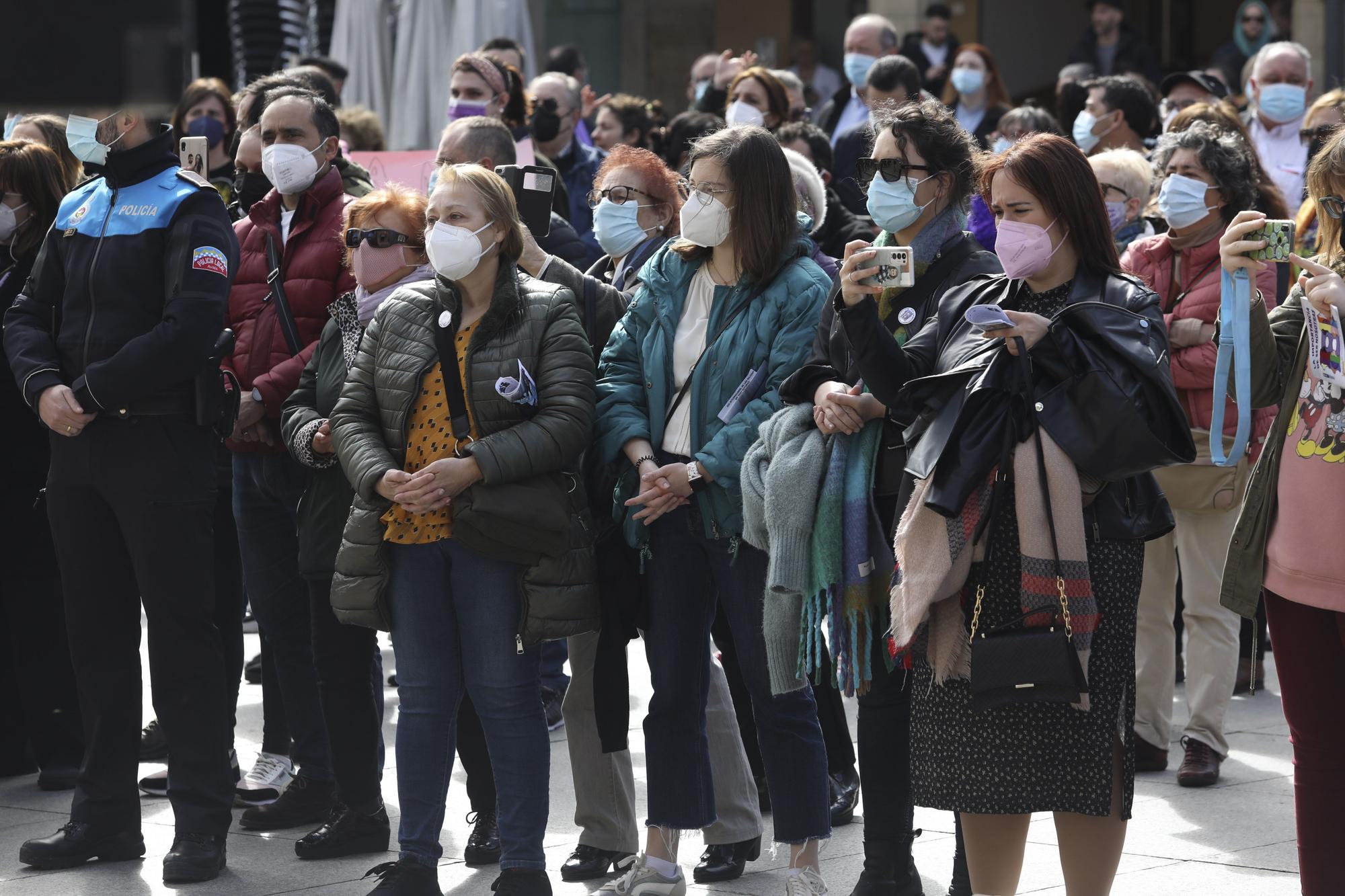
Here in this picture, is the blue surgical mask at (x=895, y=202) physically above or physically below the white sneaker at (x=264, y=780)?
above

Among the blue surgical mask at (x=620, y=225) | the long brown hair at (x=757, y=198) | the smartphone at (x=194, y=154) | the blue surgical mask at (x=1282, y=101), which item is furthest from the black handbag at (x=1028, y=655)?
the blue surgical mask at (x=1282, y=101)

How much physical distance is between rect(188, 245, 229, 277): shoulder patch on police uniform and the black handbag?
99.2 inches

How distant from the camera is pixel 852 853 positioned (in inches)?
190

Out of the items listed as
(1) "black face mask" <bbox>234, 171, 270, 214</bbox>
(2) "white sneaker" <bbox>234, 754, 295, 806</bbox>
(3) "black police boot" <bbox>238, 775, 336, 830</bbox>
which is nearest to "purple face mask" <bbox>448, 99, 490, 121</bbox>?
(1) "black face mask" <bbox>234, 171, 270, 214</bbox>

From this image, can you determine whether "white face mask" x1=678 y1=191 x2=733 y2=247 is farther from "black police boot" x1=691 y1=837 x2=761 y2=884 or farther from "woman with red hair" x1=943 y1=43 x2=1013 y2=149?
"woman with red hair" x1=943 y1=43 x2=1013 y2=149

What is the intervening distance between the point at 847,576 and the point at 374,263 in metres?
1.85

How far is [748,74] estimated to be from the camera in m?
8.55

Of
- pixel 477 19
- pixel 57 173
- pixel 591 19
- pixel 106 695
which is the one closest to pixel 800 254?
pixel 106 695

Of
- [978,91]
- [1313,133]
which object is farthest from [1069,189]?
[978,91]

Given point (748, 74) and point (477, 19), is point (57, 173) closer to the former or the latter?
point (748, 74)

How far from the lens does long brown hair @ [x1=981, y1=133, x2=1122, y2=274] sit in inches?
138

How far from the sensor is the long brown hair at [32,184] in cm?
562

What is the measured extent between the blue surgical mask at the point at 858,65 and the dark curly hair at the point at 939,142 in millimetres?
6381

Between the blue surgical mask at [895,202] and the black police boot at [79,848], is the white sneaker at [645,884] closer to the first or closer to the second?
the black police boot at [79,848]
